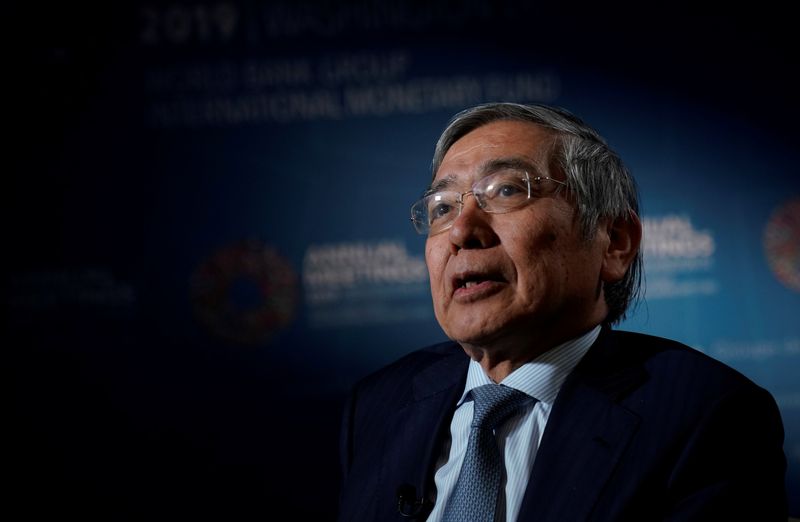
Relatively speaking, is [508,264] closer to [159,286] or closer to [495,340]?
[495,340]

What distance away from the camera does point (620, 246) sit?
151cm

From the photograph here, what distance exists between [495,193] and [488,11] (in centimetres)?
141

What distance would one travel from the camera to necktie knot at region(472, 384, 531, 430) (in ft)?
4.40

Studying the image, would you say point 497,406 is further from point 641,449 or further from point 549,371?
point 641,449

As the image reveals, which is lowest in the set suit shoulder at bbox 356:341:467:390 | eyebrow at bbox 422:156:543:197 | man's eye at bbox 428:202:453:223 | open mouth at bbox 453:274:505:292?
suit shoulder at bbox 356:341:467:390

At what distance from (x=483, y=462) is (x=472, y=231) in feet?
1.40

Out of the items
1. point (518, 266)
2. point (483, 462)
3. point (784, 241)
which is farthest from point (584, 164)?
point (784, 241)

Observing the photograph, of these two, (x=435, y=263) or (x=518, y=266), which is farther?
(x=435, y=263)

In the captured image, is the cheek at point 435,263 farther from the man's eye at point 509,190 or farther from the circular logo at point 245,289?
the circular logo at point 245,289

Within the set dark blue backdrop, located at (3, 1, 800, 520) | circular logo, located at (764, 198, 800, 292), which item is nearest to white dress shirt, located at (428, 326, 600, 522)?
dark blue backdrop, located at (3, 1, 800, 520)

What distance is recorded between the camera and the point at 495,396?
1.36 metres

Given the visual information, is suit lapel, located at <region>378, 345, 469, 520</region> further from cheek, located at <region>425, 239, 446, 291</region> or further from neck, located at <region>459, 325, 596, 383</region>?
cheek, located at <region>425, 239, 446, 291</region>

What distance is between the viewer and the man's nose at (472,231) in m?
1.37

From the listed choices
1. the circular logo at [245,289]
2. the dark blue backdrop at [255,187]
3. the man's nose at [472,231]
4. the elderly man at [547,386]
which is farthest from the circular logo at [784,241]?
the circular logo at [245,289]
